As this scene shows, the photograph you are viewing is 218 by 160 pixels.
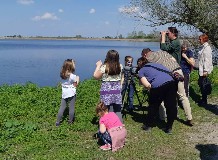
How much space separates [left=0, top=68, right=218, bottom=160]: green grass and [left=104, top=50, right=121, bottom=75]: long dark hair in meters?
1.60

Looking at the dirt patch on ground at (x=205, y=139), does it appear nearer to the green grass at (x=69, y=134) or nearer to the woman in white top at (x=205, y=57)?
the green grass at (x=69, y=134)

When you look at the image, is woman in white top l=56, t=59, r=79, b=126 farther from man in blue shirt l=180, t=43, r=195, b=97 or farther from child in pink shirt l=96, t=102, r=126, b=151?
man in blue shirt l=180, t=43, r=195, b=97

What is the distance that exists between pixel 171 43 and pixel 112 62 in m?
1.87

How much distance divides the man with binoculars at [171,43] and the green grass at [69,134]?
1921 millimetres

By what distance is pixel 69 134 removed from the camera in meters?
8.55

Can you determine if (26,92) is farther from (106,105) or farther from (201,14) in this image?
(201,14)

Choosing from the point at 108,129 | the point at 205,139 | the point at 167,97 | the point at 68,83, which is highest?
the point at 68,83

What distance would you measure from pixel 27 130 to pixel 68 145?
1.40m

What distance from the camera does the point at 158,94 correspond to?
8.56 metres

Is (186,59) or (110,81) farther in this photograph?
(186,59)

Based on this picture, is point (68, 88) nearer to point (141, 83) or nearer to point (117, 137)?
point (141, 83)

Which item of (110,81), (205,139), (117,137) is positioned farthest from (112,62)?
(205,139)

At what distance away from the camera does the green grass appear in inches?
291

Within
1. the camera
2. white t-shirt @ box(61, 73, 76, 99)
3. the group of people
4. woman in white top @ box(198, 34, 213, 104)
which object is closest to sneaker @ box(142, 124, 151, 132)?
→ the group of people
